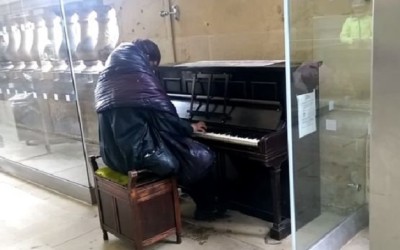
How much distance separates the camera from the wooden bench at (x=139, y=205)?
269cm

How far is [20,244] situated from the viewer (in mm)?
3195

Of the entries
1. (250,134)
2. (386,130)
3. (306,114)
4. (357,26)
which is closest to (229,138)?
(250,134)

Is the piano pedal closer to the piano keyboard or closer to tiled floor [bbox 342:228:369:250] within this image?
tiled floor [bbox 342:228:369:250]

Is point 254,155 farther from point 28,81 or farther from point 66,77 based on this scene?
point 28,81

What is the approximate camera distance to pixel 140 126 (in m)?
2.71

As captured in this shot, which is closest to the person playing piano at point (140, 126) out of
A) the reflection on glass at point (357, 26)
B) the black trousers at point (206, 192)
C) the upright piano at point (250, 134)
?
the upright piano at point (250, 134)

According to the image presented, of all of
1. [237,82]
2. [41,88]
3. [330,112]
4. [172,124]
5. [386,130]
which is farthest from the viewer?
[41,88]

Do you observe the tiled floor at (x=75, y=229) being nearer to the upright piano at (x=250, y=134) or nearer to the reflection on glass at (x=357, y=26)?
the upright piano at (x=250, y=134)

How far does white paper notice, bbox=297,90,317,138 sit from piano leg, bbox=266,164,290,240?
0.31m

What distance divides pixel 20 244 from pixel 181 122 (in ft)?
5.53

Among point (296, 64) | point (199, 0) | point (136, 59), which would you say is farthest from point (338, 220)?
point (199, 0)

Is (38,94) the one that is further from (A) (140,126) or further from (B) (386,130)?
(B) (386,130)

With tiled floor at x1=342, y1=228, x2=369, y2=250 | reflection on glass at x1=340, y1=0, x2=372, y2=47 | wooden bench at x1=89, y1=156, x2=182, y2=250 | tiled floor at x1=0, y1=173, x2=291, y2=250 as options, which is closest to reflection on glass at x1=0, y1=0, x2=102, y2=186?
tiled floor at x1=0, y1=173, x2=291, y2=250

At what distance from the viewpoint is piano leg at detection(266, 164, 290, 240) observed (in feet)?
9.02
